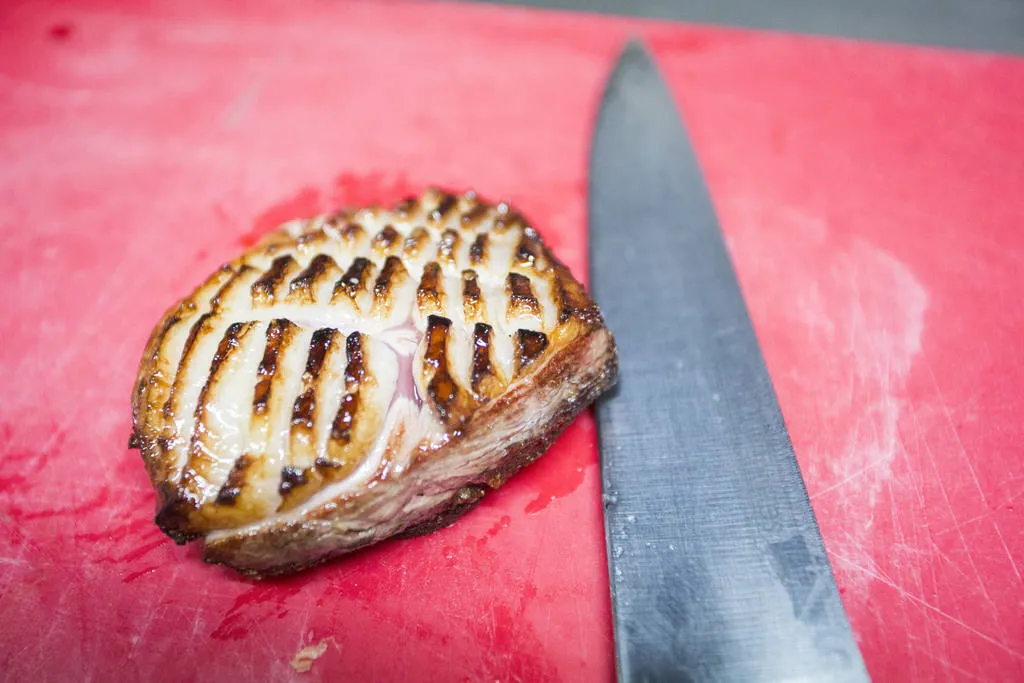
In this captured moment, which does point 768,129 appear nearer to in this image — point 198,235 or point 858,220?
point 858,220

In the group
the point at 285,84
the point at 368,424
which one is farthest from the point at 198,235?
the point at 368,424

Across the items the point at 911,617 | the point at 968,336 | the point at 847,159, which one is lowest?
the point at 911,617

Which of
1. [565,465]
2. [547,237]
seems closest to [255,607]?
[565,465]

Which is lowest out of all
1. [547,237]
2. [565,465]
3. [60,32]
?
[565,465]

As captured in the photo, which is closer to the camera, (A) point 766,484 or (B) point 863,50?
(A) point 766,484

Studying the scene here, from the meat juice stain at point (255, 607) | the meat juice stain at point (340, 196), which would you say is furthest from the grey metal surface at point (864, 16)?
the meat juice stain at point (255, 607)

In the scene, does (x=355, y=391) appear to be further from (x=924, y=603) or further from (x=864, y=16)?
(x=864, y=16)
